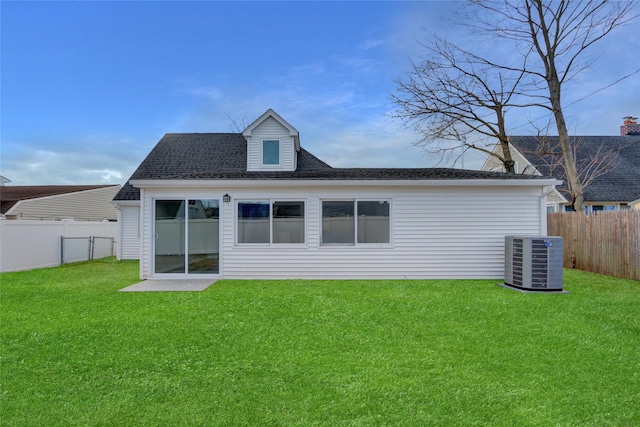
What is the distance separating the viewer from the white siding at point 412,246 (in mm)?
8836

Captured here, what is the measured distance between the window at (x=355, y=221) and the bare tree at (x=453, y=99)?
30.1ft

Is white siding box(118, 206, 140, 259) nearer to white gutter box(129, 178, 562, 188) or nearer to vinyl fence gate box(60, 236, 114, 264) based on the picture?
vinyl fence gate box(60, 236, 114, 264)

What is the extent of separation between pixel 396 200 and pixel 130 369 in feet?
22.5

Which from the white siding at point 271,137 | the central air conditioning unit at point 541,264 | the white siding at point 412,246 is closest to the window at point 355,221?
the white siding at point 412,246

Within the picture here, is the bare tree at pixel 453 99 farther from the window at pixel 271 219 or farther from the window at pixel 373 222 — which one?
the window at pixel 271 219

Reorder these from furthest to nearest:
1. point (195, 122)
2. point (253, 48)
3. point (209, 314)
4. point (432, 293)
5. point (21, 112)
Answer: point (195, 122)
point (253, 48)
point (21, 112)
point (432, 293)
point (209, 314)

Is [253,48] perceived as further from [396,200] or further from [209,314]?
[209,314]

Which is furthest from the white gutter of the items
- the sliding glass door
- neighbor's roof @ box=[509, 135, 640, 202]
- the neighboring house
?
the neighboring house

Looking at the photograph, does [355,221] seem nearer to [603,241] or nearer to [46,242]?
[603,241]

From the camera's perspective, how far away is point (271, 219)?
886 cm

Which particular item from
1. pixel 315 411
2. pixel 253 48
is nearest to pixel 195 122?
pixel 253 48

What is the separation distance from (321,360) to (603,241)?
10.1m

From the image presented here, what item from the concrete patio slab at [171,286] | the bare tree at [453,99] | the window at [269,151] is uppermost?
the bare tree at [453,99]

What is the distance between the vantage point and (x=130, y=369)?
354 cm
